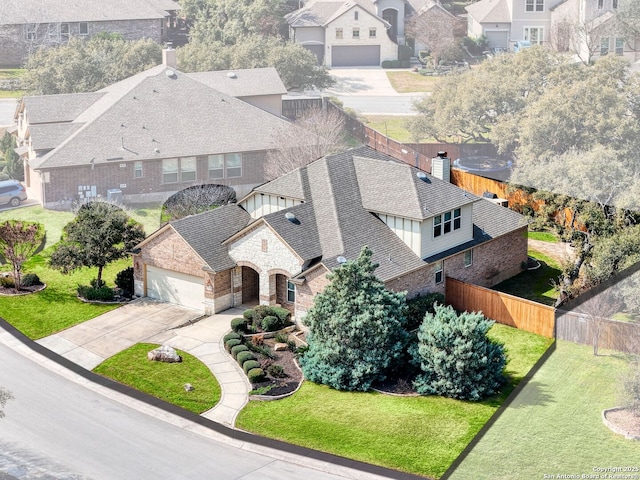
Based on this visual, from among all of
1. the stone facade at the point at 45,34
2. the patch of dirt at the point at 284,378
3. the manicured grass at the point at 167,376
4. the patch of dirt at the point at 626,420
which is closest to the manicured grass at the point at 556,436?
the patch of dirt at the point at 626,420

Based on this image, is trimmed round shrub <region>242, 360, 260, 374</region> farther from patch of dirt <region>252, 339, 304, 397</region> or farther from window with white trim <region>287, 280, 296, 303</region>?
window with white trim <region>287, 280, 296, 303</region>

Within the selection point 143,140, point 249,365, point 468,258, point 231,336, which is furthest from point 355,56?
point 249,365

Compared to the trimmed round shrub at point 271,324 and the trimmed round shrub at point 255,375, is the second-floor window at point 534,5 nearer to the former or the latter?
the trimmed round shrub at point 271,324

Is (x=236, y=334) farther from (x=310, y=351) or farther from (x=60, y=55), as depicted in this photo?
(x=60, y=55)

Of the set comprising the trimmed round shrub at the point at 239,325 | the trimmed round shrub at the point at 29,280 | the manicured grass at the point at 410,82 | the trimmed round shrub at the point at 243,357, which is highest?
the manicured grass at the point at 410,82

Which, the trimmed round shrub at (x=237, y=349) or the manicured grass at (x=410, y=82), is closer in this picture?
the trimmed round shrub at (x=237, y=349)

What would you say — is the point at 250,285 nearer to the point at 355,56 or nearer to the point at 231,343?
the point at 231,343
